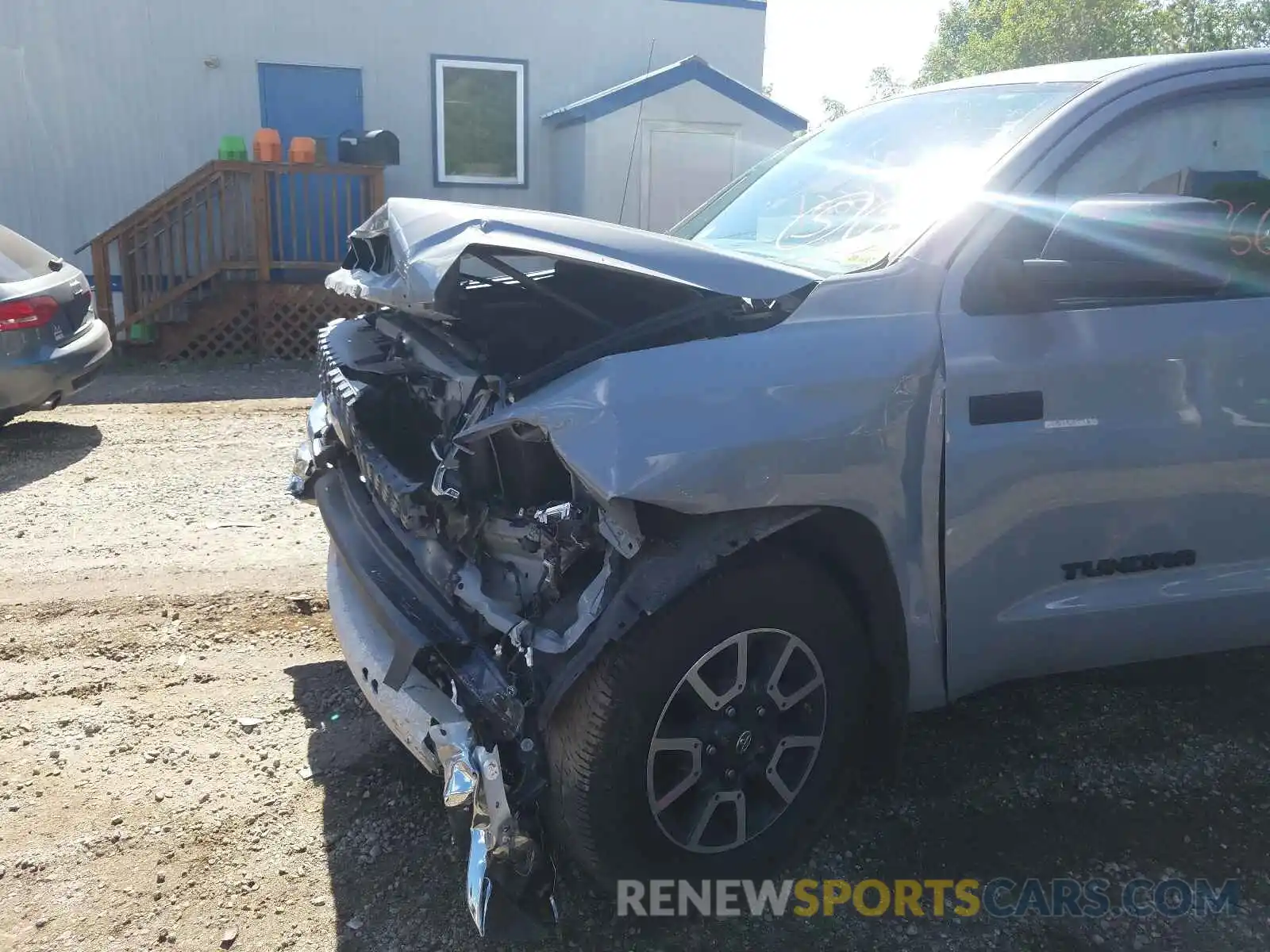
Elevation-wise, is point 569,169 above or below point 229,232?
above

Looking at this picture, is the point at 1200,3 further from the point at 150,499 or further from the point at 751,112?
the point at 150,499

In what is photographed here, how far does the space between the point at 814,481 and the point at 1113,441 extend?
866 mm

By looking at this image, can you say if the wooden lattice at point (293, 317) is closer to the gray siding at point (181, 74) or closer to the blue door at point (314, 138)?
the blue door at point (314, 138)

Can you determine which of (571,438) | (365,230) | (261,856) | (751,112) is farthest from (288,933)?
(751,112)

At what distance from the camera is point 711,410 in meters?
2.30

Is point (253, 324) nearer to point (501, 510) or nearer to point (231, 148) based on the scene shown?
point (231, 148)

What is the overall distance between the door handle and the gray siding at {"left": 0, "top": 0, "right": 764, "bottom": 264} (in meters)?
10.6

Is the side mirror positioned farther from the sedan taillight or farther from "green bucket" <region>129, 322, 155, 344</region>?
"green bucket" <region>129, 322, 155, 344</region>

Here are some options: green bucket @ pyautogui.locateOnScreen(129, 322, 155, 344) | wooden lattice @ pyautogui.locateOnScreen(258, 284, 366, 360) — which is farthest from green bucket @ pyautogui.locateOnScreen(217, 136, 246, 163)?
green bucket @ pyautogui.locateOnScreen(129, 322, 155, 344)

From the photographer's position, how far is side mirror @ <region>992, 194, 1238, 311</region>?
260cm

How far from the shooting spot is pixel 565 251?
2.49 meters

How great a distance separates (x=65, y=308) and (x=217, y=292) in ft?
12.6

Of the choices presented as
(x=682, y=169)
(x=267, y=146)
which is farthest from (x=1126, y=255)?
(x=267, y=146)

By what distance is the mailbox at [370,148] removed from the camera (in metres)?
11.3
